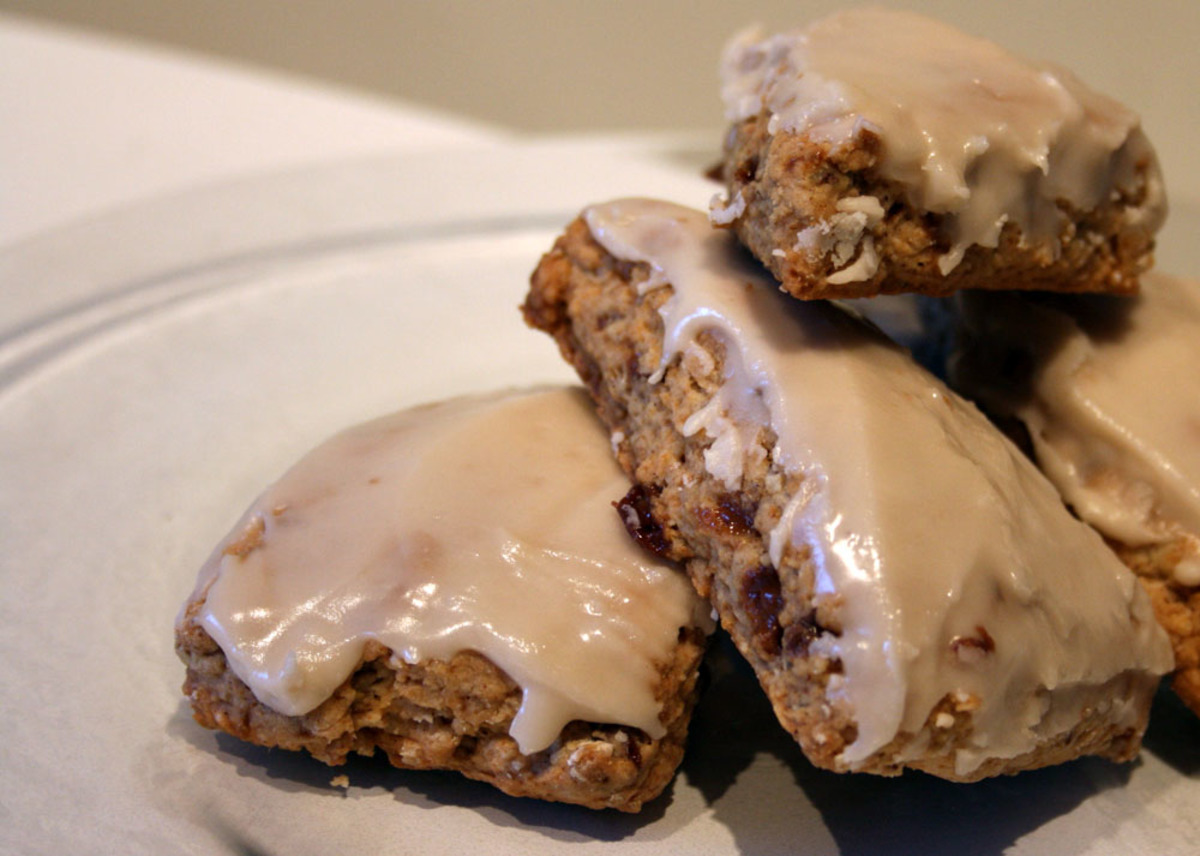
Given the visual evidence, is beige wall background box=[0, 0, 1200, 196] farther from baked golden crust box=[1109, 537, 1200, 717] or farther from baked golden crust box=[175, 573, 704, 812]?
baked golden crust box=[175, 573, 704, 812]

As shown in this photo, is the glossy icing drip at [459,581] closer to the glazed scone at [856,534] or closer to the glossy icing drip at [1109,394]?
the glazed scone at [856,534]

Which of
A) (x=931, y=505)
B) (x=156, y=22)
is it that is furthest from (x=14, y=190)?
(x=931, y=505)

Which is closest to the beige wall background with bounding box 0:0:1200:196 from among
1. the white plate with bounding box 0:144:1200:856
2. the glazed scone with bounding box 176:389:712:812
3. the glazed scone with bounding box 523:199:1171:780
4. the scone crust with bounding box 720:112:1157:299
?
the white plate with bounding box 0:144:1200:856

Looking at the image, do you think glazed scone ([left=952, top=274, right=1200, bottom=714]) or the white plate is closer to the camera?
the white plate

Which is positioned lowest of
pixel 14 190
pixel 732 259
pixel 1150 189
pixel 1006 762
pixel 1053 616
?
pixel 14 190

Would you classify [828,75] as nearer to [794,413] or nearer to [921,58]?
[921,58]

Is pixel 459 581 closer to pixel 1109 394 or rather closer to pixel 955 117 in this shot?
pixel 955 117
